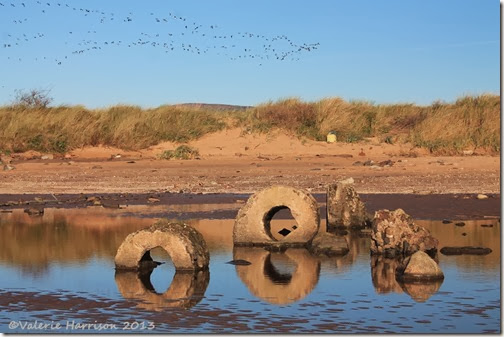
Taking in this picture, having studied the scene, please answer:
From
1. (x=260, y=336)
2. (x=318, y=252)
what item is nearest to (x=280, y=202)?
(x=318, y=252)

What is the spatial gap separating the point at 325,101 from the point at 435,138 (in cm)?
474

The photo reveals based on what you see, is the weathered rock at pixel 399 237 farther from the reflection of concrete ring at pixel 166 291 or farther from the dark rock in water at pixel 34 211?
the dark rock in water at pixel 34 211

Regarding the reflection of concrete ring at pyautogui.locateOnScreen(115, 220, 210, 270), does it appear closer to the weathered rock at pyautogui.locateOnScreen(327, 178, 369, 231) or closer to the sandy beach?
the weathered rock at pyautogui.locateOnScreen(327, 178, 369, 231)

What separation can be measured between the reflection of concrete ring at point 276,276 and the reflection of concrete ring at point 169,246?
0.57 m

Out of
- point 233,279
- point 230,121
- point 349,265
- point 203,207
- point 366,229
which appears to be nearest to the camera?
point 233,279

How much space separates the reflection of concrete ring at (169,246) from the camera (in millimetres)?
11469

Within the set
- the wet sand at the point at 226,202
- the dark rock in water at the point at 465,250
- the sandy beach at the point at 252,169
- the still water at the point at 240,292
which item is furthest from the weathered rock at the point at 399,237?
the sandy beach at the point at 252,169

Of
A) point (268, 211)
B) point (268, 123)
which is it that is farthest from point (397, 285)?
point (268, 123)

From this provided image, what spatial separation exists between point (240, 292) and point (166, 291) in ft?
2.60

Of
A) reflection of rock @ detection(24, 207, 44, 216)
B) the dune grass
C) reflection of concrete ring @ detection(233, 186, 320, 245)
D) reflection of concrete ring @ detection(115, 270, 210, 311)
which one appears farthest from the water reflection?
the dune grass

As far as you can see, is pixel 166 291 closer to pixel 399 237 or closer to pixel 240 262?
pixel 240 262

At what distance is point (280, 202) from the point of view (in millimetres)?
13820

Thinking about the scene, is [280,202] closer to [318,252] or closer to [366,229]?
[318,252]

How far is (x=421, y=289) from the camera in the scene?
34.8 ft
